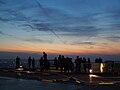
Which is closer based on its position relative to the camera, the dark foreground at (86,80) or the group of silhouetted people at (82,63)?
the dark foreground at (86,80)

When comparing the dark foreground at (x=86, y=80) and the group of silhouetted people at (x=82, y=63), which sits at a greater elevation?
the group of silhouetted people at (x=82, y=63)

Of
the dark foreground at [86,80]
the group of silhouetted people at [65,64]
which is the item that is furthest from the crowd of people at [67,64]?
the dark foreground at [86,80]

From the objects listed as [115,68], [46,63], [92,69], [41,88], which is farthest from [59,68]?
[41,88]

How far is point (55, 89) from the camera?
20.8 m

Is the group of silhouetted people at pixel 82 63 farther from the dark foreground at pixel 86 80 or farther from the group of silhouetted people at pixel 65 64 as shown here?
the dark foreground at pixel 86 80

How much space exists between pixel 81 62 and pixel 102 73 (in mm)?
3407

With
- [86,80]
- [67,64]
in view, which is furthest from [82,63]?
[86,80]

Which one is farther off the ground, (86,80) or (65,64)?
(65,64)

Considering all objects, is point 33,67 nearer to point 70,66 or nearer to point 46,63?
point 46,63

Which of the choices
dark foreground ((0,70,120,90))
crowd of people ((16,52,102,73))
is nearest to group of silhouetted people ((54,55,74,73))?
crowd of people ((16,52,102,73))

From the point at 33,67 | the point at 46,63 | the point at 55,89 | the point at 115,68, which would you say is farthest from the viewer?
the point at 33,67

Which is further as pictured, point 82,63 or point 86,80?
point 82,63

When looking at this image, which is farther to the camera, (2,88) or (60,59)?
(60,59)

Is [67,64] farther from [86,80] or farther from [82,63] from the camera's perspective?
[86,80]
